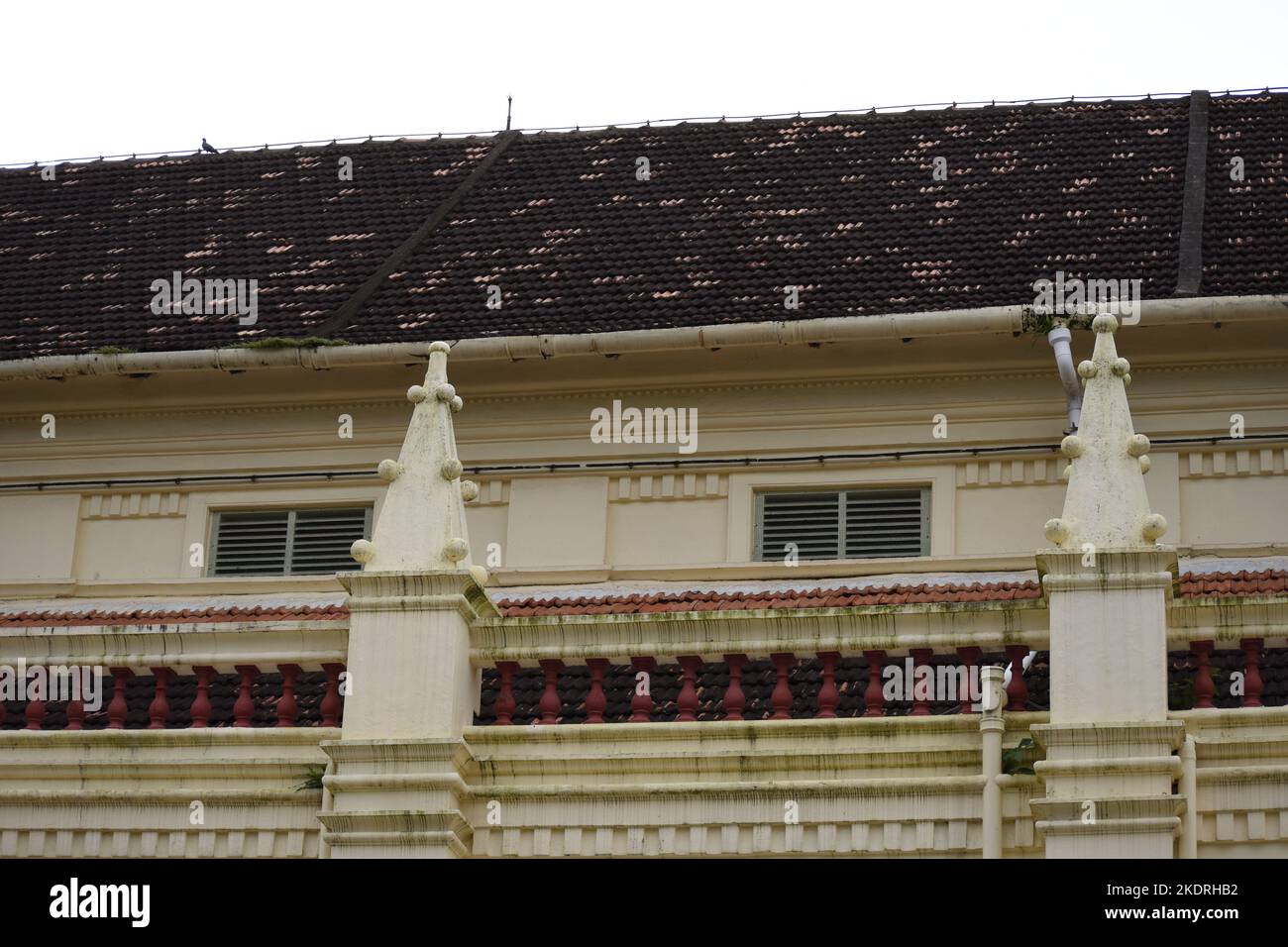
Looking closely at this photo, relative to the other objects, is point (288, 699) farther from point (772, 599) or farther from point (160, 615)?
point (160, 615)

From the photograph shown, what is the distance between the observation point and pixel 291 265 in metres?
20.4

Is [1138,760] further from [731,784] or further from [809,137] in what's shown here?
[809,137]

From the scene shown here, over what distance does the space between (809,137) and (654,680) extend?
9.00 meters

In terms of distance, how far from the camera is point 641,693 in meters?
12.5

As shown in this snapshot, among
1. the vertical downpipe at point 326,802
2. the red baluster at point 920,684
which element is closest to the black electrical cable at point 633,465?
the red baluster at point 920,684

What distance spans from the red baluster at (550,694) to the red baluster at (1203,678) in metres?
3.18

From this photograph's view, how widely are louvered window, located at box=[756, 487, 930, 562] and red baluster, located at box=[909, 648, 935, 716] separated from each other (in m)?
4.92

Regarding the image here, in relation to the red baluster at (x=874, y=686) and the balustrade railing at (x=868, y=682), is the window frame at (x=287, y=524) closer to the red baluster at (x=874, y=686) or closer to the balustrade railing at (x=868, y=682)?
the balustrade railing at (x=868, y=682)

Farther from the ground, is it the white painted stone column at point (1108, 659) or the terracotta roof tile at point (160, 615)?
the terracotta roof tile at point (160, 615)

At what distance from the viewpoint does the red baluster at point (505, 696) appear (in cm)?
1269

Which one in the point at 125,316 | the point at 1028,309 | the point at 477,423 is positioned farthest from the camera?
the point at 125,316

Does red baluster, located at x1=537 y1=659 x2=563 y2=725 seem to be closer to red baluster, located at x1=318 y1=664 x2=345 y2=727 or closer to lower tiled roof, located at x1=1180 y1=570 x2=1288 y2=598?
red baluster, located at x1=318 y1=664 x2=345 y2=727

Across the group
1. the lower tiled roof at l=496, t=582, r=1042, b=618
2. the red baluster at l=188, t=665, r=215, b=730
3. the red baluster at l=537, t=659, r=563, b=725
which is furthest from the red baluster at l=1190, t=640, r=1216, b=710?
the red baluster at l=188, t=665, r=215, b=730

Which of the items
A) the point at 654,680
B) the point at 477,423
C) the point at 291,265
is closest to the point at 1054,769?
the point at 654,680
